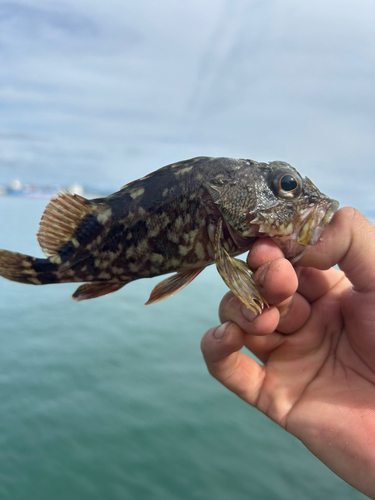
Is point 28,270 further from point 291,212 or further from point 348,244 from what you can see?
point 348,244

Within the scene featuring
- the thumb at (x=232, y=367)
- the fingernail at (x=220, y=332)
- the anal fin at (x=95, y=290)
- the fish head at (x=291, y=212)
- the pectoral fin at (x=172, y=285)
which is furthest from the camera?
the thumb at (x=232, y=367)

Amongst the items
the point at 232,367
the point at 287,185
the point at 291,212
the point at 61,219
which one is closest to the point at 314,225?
the point at 291,212

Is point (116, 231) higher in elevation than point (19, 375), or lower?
higher

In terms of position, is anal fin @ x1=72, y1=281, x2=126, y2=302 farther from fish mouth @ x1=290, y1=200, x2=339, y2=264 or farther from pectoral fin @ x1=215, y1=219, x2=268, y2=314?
fish mouth @ x1=290, y1=200, x2=339, y2=264

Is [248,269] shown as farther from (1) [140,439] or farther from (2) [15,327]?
(2) [15,327]

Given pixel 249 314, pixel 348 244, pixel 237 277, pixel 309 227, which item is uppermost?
pixel 309 227

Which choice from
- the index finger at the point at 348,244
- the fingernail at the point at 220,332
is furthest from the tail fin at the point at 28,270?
the index finger at the point at 348,244

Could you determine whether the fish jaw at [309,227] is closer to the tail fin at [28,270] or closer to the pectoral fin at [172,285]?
the pectoral fin at [172,285]

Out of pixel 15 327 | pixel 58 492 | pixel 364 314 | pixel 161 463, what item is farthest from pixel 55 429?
pixel 364 314
